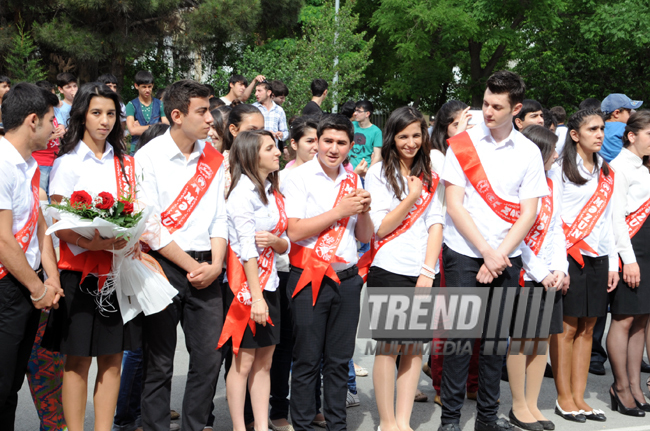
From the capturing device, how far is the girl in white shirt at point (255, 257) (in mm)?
3602

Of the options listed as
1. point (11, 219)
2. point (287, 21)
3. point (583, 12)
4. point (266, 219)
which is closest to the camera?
point (11, 219)

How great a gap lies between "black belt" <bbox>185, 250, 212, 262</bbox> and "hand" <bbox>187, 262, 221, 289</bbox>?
62 mm

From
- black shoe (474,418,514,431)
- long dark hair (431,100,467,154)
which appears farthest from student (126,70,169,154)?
black shoe (474,418,514,431)

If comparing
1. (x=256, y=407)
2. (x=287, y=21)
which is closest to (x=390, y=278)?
(x=256, y=407)

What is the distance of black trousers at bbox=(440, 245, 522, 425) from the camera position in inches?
159

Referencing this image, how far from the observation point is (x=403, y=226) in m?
3.92

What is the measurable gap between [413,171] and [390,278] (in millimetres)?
678

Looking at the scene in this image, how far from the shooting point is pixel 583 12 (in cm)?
2161

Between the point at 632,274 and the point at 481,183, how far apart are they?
162 centimetres

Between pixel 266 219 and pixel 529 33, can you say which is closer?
pixel 266 219

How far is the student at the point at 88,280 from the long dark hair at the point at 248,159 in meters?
0.60

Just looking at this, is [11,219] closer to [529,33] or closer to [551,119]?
[551,119]

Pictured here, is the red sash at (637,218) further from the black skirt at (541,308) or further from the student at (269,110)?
the student at (269,110)

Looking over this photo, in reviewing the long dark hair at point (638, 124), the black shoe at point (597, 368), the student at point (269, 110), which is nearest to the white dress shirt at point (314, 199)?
the long dark hair at point (638, 124)
